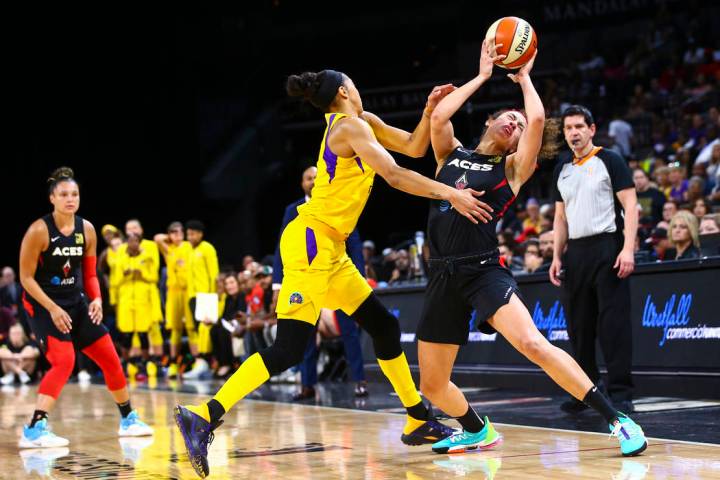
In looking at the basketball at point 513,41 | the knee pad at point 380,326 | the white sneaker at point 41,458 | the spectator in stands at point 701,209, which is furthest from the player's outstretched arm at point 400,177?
the spectator in stands at point 701,209

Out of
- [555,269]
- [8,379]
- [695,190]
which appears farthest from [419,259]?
[8,379]

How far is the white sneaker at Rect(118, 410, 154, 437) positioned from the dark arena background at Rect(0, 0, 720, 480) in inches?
A: 3.9

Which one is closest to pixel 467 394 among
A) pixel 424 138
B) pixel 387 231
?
pixel 424 138

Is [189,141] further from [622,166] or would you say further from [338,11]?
[622,166]

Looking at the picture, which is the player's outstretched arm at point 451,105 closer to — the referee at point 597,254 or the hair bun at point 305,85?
the hair bun at point 305,85

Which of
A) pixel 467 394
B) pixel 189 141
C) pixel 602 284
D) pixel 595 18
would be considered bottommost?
pixel 467 394

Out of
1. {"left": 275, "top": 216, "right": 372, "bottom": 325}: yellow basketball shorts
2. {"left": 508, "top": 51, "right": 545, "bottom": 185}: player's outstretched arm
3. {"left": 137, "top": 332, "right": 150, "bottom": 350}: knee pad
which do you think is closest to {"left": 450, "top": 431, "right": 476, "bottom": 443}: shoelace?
{"left": 275, "top": 216, "right": 372, "bottom": 325}: yellow basketball shorts

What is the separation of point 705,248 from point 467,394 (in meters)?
2.30

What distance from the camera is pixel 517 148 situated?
5270 mm

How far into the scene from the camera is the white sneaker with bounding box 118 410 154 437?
707cm

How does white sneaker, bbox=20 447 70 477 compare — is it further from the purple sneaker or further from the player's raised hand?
the player's raised hand

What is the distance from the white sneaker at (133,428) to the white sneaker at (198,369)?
6.29 metres

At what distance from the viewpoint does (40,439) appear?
680 cm

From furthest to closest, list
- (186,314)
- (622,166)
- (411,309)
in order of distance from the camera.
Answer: (186,314) → (411,309) → (622,166)
